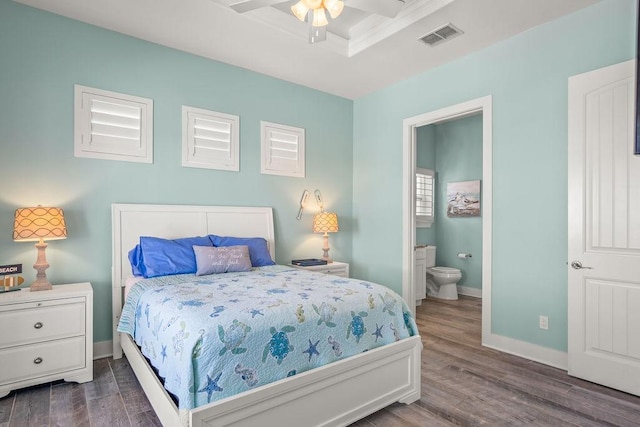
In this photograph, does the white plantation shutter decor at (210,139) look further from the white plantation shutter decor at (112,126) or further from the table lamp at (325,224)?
the table lamp at (325,224)

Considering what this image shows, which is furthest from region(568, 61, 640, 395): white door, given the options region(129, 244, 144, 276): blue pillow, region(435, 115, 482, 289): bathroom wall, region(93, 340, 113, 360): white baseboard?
region(93, 340, 113, 360): white baseboard

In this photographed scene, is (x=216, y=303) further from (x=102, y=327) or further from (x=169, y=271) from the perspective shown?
(x=102, y=327)

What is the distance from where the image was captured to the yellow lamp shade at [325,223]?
429 centimetres

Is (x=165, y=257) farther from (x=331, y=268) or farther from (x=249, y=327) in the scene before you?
(x=331, y=268)

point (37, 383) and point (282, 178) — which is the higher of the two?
point (282, 178)

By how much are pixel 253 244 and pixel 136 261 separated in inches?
41.1

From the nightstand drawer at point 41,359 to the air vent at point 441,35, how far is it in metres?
3.75

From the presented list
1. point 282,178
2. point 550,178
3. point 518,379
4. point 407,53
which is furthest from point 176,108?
point 518,379

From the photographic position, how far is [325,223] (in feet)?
14.1

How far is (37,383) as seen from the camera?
2422 millimetres

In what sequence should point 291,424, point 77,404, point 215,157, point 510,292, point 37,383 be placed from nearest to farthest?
1. point 291,424
2. point 77,404
3. point 37,383
4. point 510,292
5. point 215,157

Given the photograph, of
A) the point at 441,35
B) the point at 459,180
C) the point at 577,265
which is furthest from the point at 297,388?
the point at 459,180

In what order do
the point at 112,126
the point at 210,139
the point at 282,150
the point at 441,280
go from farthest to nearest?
the point at 441,280 → the point at 282,150 → the point at 210,139 → the point at 112,126

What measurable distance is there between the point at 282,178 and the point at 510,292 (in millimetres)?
2675
